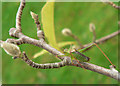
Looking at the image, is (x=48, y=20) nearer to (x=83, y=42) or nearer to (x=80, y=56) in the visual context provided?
(x=80, y=56)

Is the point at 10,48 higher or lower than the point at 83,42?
lower

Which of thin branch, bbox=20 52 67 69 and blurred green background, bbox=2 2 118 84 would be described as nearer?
thin branch, bbox=20 52 67 69

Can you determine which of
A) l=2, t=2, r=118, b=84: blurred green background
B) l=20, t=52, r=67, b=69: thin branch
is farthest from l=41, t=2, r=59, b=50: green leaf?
l=2, t=2, r=118, b=84: blurred green background

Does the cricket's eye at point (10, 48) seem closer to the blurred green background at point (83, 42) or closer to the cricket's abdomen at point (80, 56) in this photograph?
the cricket's abdomen at point (80, 56)

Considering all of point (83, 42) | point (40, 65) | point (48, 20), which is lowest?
point (40, 65)

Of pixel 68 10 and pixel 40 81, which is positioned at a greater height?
pixel 68 10

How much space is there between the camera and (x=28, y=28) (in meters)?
0.62

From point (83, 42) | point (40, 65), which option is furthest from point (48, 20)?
point (83, 42)

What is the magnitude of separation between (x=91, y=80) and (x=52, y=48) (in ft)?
4.37

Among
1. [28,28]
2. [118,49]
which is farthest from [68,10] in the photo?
[28,28]

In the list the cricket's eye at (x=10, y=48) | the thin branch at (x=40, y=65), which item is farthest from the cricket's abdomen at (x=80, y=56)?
the cricket's eye at (x=10, y=48)

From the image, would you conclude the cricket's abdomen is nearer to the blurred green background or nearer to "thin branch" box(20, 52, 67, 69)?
"thin branch" box(20, 52, 67, 69)

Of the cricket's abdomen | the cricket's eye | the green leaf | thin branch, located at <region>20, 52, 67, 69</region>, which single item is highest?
the green leaf

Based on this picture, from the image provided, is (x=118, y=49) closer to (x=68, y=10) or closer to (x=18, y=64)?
(x=68, y=10)
